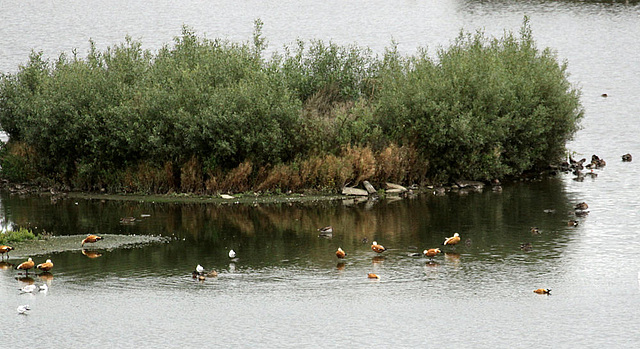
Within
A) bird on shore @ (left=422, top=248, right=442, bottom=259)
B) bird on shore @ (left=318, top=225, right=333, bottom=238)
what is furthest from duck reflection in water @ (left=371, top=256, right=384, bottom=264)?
bird on shore @ (left=318, top=225, right=333, bottom=238)

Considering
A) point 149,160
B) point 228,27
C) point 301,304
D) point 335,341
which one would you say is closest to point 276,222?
point 149,160

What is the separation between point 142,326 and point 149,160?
21.6m

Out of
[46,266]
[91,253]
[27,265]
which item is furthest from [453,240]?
[27,265]

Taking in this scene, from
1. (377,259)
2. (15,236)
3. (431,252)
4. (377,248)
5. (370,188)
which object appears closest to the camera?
(431,252)

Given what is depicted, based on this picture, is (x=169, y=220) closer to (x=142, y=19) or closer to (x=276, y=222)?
(x=276, y=222)

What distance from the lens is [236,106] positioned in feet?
151

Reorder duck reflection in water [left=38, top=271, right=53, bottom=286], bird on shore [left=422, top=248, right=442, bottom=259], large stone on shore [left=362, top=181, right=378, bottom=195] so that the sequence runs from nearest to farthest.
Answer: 1. duck reflection in water [left=38, top=271, right=53, bottom=286]
2. bird on shore [left=422, top=248, right=442, bottom=259]
3. large stone on shore [left=362, top=181, right=378, bottom=195]

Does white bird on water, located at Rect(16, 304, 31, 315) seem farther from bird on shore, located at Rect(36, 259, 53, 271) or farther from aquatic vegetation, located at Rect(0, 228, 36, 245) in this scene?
aquatic vegetation, located at Rect(0, 228, 36, 245)

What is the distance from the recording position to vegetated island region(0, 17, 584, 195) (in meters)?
46.9

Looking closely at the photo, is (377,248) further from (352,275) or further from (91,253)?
(91,253)

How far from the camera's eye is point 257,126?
46500 mm

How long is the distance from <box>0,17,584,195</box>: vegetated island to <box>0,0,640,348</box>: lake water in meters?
2.46

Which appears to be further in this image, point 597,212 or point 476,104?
point 476,104

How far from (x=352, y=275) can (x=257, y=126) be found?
1608 cm
